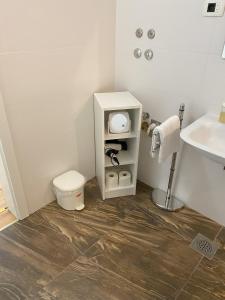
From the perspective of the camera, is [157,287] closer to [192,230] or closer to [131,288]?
[131,288]

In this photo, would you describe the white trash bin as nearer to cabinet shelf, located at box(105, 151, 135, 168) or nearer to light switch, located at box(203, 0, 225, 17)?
cabinet shelf, located at box(105, 151, 135, 168)

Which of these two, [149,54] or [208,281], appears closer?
[208,281]

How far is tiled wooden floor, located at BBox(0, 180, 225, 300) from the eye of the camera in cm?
139

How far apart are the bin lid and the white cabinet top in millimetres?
602

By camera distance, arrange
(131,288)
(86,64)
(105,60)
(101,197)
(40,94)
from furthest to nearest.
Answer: (101,197) → (105,60) → (86,64) → (40,94) → (131,288)

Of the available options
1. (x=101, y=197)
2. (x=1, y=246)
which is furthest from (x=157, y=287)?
(x=1, y=246)

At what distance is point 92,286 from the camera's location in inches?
55.2

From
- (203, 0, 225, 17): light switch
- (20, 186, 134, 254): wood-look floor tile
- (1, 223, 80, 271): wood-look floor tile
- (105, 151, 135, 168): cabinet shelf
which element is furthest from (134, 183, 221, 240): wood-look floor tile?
(203, 0, 225, 17): light switch

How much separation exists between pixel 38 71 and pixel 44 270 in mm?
1223

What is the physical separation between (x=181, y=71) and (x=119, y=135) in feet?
1.96

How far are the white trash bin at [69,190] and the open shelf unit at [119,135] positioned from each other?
0.20 m

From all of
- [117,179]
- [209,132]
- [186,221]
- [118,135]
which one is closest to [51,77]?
[118,135]

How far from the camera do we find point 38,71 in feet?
4.85

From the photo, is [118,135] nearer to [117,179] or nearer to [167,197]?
[117,179]
